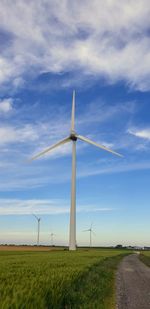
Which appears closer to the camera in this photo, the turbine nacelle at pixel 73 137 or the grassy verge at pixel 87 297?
the grassy verge at pixel 87 297

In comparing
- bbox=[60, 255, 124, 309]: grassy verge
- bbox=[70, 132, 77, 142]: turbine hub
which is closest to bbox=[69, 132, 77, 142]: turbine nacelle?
bbox=[70, 132, 77, 142]: turbine hub

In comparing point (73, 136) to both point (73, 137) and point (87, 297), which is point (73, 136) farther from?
point (87, 297)

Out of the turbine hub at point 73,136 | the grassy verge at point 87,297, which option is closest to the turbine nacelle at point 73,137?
the turbine hub at point 73,136

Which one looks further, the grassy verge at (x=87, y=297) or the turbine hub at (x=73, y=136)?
the turbine hub at (x=73, y=136)

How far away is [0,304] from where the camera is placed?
1056cm

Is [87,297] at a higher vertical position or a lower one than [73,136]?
lower

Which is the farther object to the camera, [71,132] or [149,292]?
[71,132]

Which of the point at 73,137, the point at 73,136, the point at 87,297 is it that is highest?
the point at 73,136

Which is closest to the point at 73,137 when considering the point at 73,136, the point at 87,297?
the point at 73,136

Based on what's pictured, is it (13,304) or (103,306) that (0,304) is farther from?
(103,306)

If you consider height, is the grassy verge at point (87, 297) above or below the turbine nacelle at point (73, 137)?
below

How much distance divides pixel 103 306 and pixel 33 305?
8067 millimetres

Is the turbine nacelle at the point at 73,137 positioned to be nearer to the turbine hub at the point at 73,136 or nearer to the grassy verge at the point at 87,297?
the turbine hub at the point at 73,136

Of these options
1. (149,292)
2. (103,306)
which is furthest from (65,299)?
(149,292)
